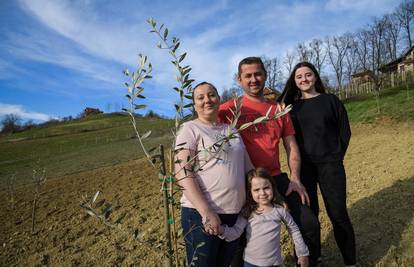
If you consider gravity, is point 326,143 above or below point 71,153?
above

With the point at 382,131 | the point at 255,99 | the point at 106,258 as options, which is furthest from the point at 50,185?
the point at 382,131

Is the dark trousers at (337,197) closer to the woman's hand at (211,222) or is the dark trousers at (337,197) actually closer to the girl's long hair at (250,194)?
the girl's long hair at (250,194)

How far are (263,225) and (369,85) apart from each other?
44.7 m

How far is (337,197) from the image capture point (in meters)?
2.82

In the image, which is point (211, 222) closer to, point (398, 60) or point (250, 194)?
point (250, 194)

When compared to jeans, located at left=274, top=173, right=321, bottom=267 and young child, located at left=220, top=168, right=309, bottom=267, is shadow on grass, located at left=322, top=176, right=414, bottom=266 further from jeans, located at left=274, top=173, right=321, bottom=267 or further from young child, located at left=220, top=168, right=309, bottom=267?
young child, located at left=220, top=168, right=309, bottom=267

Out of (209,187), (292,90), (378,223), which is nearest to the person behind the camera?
(209,187)

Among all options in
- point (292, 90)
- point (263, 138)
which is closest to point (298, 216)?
point (263, 138)

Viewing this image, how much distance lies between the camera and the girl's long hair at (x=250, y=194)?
2332mm

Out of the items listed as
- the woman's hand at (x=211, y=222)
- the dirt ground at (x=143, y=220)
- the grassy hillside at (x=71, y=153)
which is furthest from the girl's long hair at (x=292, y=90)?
the dirt ground at (x=143, y=220)

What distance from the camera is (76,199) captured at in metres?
8.02

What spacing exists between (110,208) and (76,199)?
7589mm

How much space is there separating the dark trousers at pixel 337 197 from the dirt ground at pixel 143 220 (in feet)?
1.84

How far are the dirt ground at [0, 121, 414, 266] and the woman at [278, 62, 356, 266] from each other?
0.80 metres
